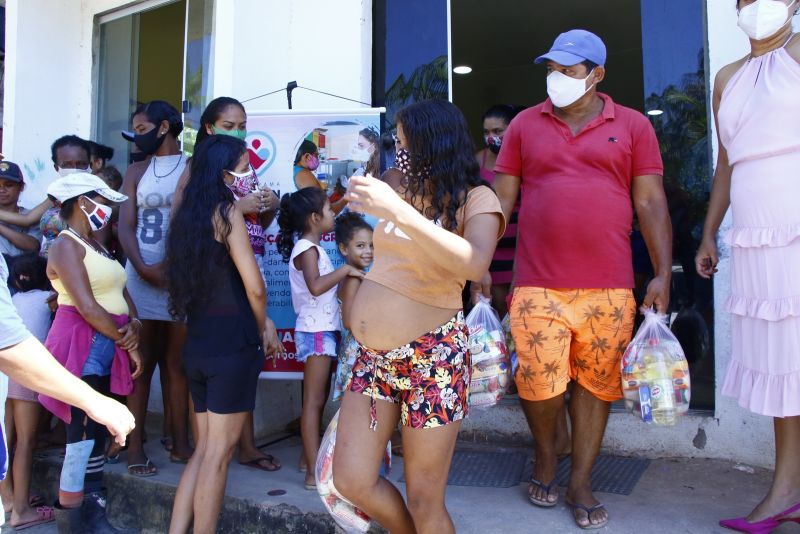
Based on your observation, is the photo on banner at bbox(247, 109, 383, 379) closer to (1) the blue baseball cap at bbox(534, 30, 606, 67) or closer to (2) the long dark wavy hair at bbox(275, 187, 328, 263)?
(2) the long dark wavy hair at bbox(275, 187, 328, 263)

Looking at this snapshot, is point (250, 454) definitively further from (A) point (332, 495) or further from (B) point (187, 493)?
(A) point (332, 495)

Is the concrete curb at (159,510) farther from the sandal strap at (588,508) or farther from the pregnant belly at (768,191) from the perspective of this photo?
the pregnant belly at (768,191)

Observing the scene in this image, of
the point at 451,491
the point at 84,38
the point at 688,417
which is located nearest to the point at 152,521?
the point at 451,491

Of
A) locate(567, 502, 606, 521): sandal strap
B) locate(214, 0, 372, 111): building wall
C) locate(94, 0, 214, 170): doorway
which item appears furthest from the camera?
locate(94, 0, 214, 170): doorway

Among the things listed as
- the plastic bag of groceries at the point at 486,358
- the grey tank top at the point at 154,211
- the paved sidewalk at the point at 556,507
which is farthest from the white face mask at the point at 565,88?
the grey tank top at the point at 154,211

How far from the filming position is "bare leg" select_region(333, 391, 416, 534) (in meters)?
2.46

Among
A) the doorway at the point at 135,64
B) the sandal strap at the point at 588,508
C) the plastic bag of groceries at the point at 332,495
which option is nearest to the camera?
the plastic bag of groceries at the point at 332,495

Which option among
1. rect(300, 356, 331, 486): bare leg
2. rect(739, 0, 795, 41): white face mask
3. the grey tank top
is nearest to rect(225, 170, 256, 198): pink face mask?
the grey tank top

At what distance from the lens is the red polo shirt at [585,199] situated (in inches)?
124

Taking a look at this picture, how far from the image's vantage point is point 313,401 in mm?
3836

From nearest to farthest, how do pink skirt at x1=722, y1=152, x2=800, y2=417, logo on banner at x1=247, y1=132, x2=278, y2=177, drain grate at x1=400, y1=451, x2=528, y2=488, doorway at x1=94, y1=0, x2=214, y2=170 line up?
1. pink skirt at x1=722, y1=152, x2=800, y2=417
2. drain grate at x1=400, y1=451, x2=528, y2=488
3. logo on banner at x1=247, y1=132, x2=278, y2=177
4. doorway at x1=94, y1=0, x2=214, y2=170

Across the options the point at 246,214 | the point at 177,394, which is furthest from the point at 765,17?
the point at 177,394

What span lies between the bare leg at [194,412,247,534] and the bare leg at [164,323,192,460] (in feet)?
3.58

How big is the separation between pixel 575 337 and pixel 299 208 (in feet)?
5.43
